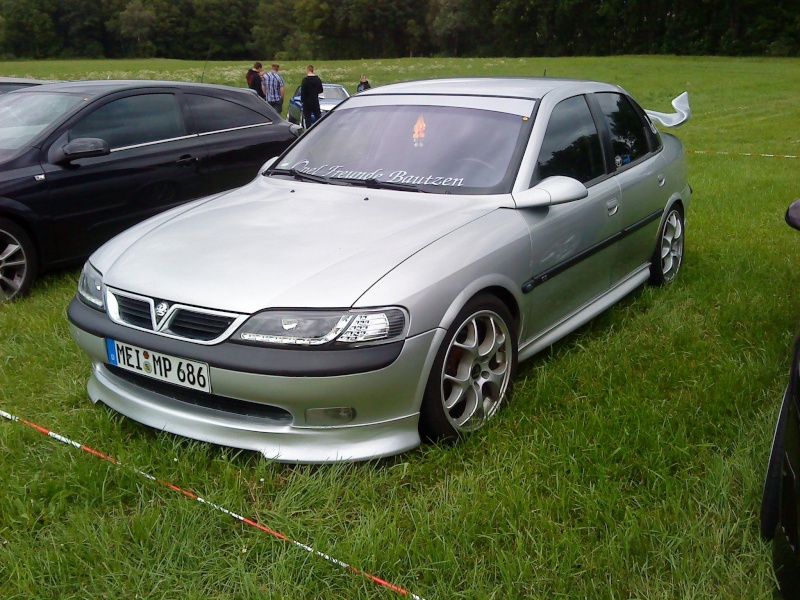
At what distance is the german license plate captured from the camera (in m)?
2.77

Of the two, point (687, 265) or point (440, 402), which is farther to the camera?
point (687, 265)

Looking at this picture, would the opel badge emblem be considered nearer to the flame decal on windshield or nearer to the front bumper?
the front bumper

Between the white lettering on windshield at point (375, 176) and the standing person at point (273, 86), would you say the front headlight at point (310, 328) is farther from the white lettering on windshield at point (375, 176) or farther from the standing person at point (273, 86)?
the standing person at point (273, 86)

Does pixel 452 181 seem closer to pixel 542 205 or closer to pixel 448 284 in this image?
pixel 542 205

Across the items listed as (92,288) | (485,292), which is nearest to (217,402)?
(92,288)

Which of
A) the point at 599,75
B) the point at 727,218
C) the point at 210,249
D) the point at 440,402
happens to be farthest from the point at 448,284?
the point at 599,75

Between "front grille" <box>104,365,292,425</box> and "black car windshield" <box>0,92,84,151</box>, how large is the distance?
10.4 ft

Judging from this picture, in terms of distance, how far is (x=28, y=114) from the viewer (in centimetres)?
Answer: 570

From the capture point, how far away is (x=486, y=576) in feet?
7.61

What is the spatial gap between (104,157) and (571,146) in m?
3.45

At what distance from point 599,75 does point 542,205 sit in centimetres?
3677

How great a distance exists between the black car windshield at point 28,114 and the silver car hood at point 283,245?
7.50 feet

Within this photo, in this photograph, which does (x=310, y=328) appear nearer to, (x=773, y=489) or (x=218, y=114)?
(x=773, y=489)

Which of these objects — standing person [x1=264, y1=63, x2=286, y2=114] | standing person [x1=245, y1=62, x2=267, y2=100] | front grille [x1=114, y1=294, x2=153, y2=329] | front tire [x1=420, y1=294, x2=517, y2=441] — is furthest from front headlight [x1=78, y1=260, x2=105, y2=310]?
standing person [x1=245, y1=62, x2=267, y2=100]
